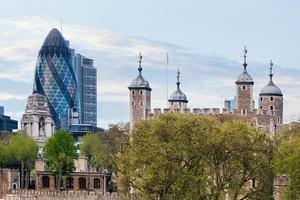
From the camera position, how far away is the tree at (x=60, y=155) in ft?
388

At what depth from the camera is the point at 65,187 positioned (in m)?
118

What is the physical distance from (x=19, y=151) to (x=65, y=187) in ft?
39.1

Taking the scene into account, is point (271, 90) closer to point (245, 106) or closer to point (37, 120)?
point (245, 106)

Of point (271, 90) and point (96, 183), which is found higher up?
point (271, 90)

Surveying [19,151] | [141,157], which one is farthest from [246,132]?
[19,151]

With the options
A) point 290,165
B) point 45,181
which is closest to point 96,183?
point 45,181

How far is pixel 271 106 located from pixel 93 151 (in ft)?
72.9

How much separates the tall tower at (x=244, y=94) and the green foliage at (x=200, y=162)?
83.5 feet

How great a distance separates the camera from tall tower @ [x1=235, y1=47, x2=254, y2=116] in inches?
4587

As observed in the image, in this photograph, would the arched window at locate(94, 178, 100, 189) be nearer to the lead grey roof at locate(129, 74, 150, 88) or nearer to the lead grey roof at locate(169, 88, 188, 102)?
the lead grey roof at locate(129, 74, 150, 88)

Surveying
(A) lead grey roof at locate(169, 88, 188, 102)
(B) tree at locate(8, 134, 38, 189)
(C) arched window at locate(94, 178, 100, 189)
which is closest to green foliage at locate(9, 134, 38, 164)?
(B) tree at locate(8, 134, 38, 189)

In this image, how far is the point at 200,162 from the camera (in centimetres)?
9031

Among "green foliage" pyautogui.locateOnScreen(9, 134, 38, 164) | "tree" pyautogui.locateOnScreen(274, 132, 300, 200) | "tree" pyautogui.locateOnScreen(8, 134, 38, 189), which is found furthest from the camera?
"green foliage" pyautogui.locateOnScreen(9, 134, 38, 164)

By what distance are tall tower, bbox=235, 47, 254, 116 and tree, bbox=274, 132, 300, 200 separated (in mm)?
26869
